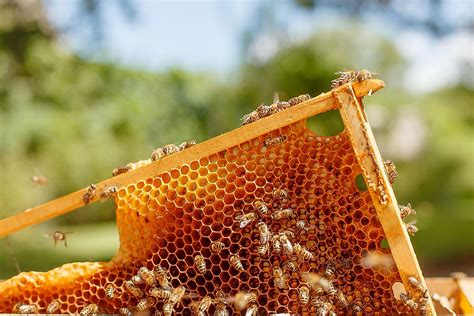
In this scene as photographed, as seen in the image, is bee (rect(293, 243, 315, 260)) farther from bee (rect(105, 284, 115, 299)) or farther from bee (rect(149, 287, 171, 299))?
bee (rect(105, 284, 115, 299))

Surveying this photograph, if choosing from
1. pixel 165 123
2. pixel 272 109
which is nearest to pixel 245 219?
pixel 272 109

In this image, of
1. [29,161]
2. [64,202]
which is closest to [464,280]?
[64,202]

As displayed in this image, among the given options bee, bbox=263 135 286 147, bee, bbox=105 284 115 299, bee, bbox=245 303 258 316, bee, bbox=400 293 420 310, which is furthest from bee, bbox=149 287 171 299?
bee, bbox=400 293 420 310

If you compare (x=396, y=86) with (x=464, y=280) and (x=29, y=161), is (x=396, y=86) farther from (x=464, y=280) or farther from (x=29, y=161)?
(x=464, y=280)

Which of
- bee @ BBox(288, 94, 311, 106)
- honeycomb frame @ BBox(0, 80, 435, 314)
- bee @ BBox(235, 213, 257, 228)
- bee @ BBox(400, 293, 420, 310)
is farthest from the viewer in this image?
bee @ BBox(288, 94, 311, 106)

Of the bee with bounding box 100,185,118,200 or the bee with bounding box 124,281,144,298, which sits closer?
the bee with bounding box 124,281,144,298

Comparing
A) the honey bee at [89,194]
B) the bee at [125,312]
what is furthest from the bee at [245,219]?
the honey bee at [89,194]
